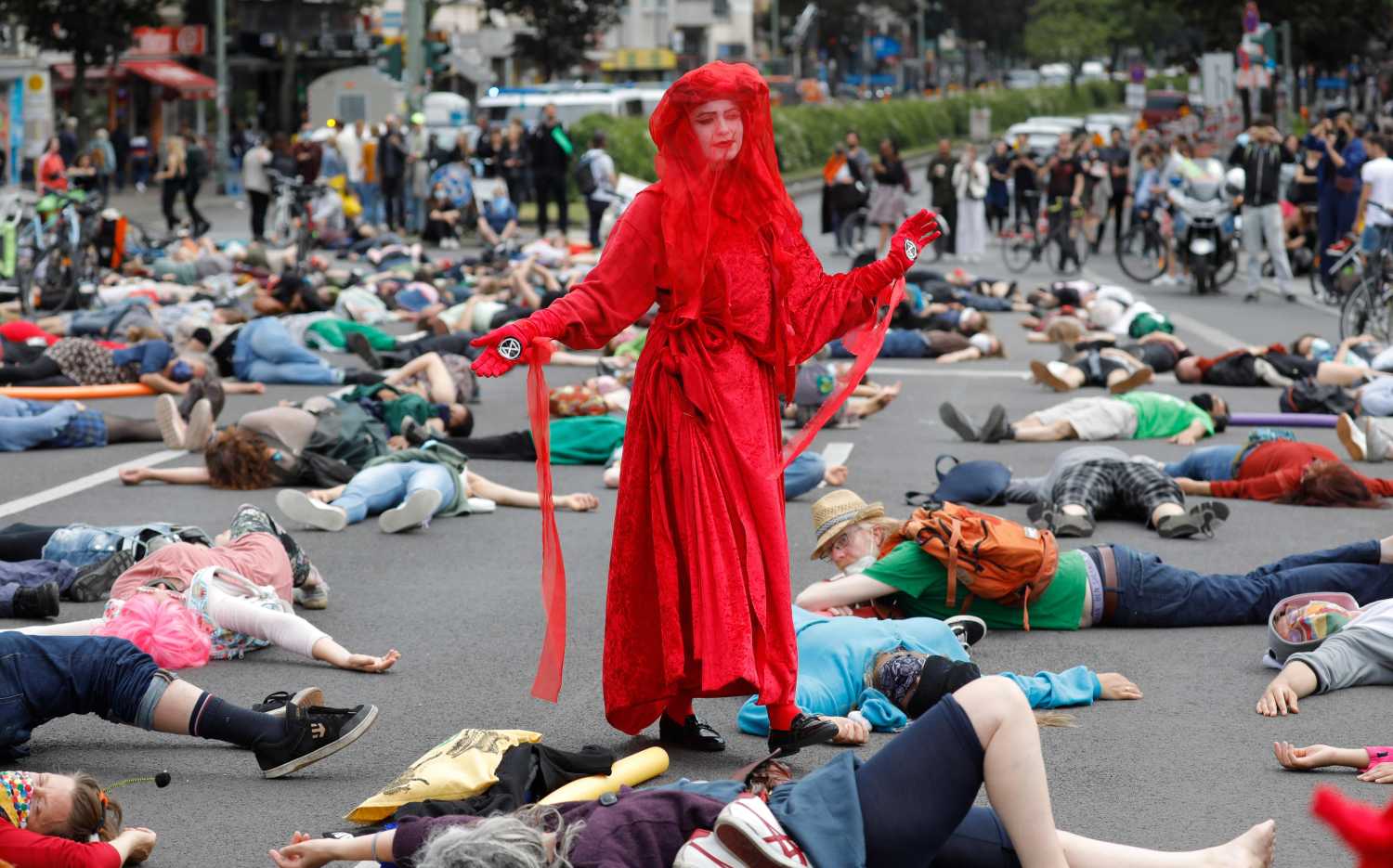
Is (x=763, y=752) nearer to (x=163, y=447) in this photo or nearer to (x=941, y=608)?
(x=941, y=608)

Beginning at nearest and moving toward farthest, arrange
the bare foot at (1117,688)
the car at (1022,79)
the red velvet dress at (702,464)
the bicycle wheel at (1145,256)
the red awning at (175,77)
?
the red velvet dress at (702,464) < the bare foot at (1117,688) < the bicycle wheel at (1145,256) < the red awning at (175,77) < the car at (1022,79)

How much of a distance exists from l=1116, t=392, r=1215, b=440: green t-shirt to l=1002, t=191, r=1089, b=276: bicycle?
14079mm

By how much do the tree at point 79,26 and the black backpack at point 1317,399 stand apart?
3759cm

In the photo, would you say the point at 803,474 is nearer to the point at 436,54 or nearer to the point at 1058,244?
the point at 1058,244

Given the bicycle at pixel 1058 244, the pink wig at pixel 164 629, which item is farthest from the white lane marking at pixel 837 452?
the bicycle at pixel 1058 244

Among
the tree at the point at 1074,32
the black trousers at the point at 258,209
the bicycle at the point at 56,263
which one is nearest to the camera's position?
the bicycle at the point at 56,263

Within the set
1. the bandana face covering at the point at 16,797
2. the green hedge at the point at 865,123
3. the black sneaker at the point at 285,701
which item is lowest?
the black sneaker at the point at 285,701

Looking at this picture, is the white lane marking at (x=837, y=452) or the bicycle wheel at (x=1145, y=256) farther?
the bicycle wheel at (x=1145, y=256)

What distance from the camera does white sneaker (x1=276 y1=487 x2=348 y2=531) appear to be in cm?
930

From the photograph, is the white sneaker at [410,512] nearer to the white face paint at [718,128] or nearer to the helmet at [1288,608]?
the white face paint at [718,128]

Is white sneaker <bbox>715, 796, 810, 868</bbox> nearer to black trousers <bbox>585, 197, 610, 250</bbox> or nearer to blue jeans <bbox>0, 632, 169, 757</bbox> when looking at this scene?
blue jeans <bbox>0, 632, 169, 757</bbox>

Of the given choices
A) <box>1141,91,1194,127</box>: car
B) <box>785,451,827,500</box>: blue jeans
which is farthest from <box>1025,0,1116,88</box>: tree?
<box>785,451,827,500</box>: blue jeans

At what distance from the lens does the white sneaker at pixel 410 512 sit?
31.1 feet

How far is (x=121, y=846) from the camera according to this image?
15.6 feet
